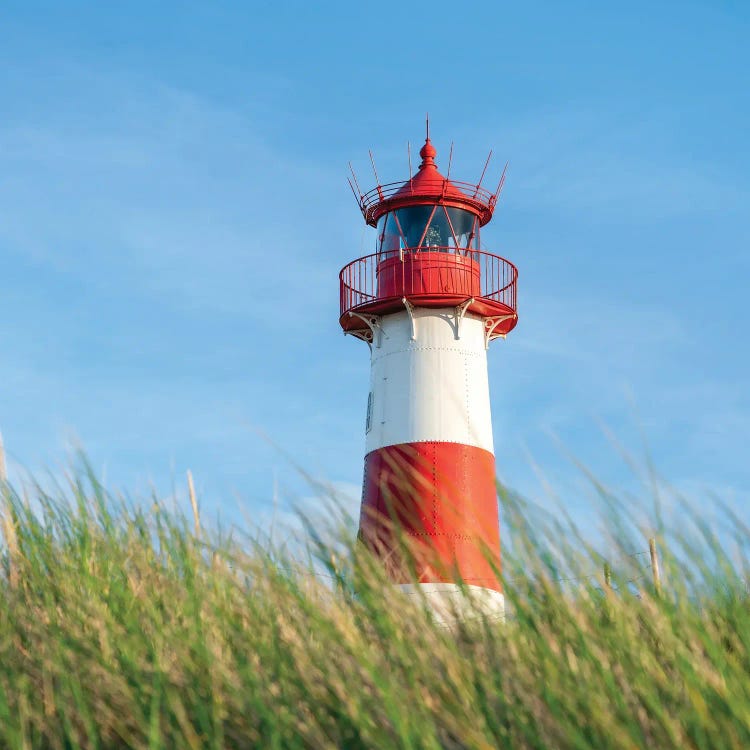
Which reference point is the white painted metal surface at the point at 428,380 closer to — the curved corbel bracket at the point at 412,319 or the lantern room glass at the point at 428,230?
the curved corbel bracket at the point at 412,319

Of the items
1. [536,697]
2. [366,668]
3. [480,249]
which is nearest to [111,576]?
[366,668]

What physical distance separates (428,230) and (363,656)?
1164 centimetres

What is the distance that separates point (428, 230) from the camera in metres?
14.0

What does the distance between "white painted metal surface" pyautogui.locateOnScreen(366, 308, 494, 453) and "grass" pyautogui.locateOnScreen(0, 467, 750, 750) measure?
371 inches

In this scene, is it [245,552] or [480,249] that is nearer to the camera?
[245,552]

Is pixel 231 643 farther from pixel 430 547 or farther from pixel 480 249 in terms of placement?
pixel 480 249

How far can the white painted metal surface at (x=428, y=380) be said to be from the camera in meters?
13.1

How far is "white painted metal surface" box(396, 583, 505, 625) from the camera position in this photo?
3.09 metres

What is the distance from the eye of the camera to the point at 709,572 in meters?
2.92

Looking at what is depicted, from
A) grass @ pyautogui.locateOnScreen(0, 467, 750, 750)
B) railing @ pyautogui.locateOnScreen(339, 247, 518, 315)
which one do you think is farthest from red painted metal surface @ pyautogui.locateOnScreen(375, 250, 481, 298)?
grass @ pyautogui.locateOnScreen(0, 467, 750, 750)

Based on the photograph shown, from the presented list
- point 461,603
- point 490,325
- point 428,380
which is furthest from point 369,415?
point 461,603

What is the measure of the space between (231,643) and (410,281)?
10.8 metres

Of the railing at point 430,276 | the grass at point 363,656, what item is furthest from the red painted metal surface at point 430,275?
the grass at point 363,656

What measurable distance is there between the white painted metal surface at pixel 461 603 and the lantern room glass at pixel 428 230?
10.8 m
